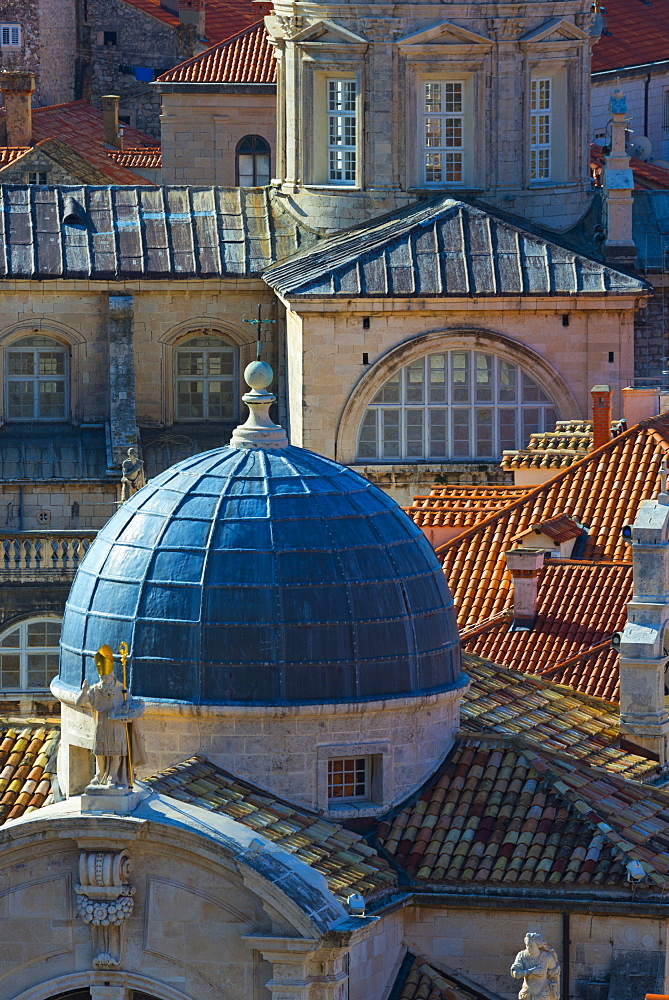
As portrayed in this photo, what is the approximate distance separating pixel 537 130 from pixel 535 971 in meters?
44.1

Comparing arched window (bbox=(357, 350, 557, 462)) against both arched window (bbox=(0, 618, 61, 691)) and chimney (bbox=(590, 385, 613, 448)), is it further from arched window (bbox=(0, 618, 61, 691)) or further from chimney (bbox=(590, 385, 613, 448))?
arched window (bbox=(0, 618, 61, 691))

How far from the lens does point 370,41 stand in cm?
7512

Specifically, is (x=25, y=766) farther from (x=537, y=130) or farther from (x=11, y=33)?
(x=11, y=33)

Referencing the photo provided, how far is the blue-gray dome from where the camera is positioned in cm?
3994

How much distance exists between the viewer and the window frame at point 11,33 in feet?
393

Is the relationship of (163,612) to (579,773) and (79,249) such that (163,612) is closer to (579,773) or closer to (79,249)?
(579,773)

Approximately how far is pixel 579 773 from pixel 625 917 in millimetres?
3239

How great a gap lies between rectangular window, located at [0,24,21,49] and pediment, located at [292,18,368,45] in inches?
1800

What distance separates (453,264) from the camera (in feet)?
242

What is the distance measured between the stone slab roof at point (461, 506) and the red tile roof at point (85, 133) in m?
36.0

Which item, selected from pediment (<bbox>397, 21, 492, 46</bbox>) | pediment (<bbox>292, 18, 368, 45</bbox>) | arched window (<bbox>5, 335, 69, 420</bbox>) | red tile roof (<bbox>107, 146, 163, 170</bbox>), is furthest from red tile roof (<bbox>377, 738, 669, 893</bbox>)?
red tile roof (<bbox>107, 146, 163, 170</bbox>)

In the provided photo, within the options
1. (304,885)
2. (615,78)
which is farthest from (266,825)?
(615,78)

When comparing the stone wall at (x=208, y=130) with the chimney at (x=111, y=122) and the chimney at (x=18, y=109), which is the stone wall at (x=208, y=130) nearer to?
the chimney at (x=18, y=109)

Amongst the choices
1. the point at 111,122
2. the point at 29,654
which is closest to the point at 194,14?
the point at 111,122
